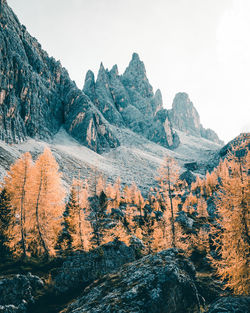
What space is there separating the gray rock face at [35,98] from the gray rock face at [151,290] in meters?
86.5

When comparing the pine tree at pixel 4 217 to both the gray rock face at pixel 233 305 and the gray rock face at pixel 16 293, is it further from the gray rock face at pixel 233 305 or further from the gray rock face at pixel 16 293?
the gray rock face at pixel 233 305

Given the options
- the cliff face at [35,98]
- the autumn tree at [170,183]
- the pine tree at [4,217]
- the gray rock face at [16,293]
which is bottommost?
the gray rock face at [16,293]

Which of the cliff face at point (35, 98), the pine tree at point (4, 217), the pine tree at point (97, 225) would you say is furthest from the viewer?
the cliff face at point (35, 98)

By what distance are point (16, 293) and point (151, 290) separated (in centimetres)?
1045

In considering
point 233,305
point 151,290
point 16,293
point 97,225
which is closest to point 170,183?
point 97,225

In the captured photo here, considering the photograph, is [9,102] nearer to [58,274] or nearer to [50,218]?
[50,218]

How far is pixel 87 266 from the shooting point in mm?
15117

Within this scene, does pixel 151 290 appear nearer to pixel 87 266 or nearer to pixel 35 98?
pixel 87 266

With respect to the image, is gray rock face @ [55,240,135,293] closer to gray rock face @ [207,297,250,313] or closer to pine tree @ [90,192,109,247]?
pine tree @ [90,192,109,247]

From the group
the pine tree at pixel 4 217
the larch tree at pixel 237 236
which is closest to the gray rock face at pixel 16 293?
the pine tree at pixel 4 217

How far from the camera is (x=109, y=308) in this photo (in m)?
8.01

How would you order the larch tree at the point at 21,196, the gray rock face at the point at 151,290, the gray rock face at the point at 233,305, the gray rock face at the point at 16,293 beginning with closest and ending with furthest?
the gray rock face at the point at 233,305 → the gray rock face at the point at 151,290 → the gray rock face at the point at 16,293 → the larch tree at the point at 21,196

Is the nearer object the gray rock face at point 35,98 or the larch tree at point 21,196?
the larch tree at point 21,196

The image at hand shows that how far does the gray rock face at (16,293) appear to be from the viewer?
11695 mm
